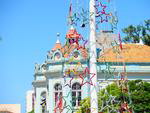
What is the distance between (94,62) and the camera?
545 inches

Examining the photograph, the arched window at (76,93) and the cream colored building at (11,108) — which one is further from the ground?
the arched window at (76,93)

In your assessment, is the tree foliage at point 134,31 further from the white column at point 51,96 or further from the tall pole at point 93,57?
the tall pole at point 93,57

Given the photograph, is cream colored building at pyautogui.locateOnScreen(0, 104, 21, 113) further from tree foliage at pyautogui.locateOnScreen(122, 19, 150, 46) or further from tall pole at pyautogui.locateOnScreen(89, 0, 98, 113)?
tall pole at pyautogui.locateOnScreen(89, 0, 98, 113)

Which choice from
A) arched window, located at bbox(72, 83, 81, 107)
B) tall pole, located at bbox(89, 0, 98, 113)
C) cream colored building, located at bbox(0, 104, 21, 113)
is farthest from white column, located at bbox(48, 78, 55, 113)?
cream colored building, located at bbox(0, 104, 21, 113)

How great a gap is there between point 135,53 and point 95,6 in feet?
96.2

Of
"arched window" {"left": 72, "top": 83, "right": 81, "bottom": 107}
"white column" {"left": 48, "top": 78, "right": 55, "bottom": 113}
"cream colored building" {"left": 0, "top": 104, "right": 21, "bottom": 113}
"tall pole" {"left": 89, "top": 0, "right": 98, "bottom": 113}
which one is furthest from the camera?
"cream colored building" {"left": 0, "top": 104, "right": 21, "bottom": 113}

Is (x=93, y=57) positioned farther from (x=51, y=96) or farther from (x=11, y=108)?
(x=11, y=108)

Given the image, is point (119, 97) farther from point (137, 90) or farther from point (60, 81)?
point (60, 81)

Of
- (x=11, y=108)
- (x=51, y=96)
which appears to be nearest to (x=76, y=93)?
(x=51, y=96)

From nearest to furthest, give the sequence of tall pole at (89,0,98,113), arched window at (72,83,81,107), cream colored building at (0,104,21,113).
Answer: tall pole at (89,0,98,113)
arched window at (72,83,81,107)
cream colored building at (0,104,21,113)

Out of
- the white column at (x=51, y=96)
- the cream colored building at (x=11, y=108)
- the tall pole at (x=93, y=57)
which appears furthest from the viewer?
the cream colored building at (x=11, y=108)

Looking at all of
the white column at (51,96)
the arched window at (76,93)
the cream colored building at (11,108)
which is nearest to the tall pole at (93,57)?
the arched window at (76,93)

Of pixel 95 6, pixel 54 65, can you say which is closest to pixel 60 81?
pixel 54 65

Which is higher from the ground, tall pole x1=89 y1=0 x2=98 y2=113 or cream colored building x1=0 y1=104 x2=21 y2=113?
tall pole x1=89 y1=0 x2=98 y2=113
